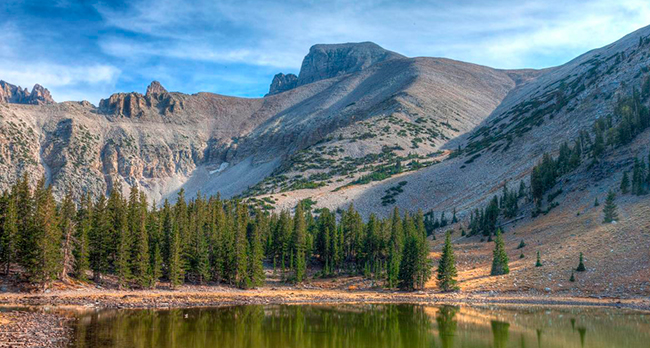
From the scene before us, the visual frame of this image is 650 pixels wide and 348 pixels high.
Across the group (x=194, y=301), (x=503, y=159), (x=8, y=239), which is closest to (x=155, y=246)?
(x=194, y=301)

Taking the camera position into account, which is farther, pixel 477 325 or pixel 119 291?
pixel 119 291

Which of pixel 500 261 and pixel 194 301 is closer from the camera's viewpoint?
pixel 194 301

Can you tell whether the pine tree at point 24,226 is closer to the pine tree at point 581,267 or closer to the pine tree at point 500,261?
the pine tree at point 500,261

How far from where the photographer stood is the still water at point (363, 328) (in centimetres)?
3062

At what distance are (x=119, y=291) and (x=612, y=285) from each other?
4908 cm

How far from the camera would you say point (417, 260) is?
5769 cm

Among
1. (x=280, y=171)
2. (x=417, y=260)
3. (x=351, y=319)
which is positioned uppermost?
(x=280, y=171)

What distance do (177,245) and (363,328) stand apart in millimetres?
27865

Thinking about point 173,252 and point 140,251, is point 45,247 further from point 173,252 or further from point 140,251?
point 173,252

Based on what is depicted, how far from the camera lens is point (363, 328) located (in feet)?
119

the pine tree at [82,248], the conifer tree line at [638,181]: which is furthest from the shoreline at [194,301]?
the conifer tree line at [638,181]

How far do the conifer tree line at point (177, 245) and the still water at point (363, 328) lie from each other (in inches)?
496

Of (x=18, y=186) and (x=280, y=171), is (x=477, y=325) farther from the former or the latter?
(x=280, y=171)

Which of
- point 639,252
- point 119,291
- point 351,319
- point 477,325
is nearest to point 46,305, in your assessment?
point 119,291
